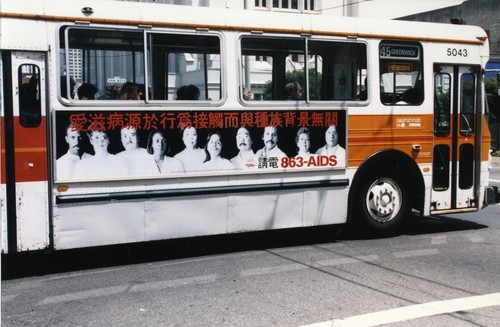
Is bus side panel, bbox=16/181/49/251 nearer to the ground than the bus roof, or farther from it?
nearer to the ground

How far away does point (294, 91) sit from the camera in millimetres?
7852

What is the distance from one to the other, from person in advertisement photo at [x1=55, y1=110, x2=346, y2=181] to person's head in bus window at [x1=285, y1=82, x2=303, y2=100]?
0.24 meters

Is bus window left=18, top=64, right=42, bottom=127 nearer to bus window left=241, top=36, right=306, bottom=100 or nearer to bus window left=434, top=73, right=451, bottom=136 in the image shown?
bus window left=241, top=36, right=306, bottom=100

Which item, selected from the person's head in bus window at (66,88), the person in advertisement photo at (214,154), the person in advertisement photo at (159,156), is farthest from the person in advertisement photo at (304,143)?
the person's head in bus window at (66,88)

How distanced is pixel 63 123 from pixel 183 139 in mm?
1370

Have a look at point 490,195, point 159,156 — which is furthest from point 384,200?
point 159,156

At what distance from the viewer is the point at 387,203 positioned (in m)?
8.64

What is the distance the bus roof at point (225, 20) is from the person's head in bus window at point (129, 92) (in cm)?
69

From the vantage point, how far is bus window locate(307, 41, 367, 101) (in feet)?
25.9

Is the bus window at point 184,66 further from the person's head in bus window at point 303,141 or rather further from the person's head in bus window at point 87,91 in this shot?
the person's head in bus window at point 303,141

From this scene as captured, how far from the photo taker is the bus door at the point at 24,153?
630 centimetres

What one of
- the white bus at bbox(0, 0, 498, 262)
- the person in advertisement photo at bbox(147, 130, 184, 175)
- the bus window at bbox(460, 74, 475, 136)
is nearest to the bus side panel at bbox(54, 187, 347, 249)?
the white bus at bbox(0, 0, 498, 262)

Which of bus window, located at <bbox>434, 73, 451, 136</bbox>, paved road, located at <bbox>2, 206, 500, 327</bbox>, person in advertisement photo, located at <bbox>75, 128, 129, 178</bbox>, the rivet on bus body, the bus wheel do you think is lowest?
paved road, located at <bbox>2, 206, 500, 327</bbox>

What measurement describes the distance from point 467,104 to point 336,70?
2.35 meters
